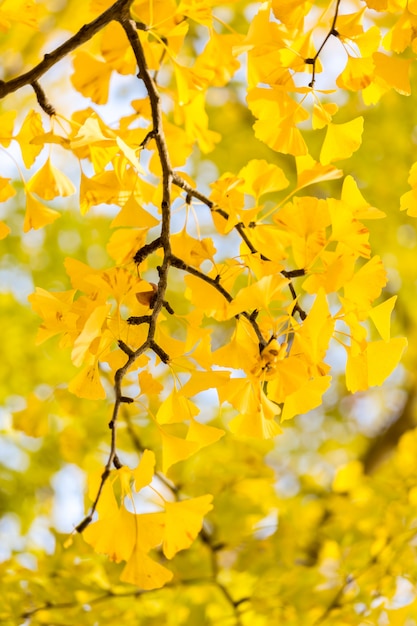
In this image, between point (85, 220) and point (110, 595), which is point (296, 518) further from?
point (85, 220)

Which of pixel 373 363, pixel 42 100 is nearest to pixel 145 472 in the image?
pixel 373 363

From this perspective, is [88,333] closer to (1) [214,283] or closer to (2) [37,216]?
(1) [214,283]

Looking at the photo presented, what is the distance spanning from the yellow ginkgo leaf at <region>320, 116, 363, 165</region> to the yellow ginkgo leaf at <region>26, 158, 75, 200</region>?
0.20 meters

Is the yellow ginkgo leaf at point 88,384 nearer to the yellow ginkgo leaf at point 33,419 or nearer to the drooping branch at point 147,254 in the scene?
the drooping branch at point 147,254

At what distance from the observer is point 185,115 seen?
0.60 meters

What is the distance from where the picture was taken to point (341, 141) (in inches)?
19.5

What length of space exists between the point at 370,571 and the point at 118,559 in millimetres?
477

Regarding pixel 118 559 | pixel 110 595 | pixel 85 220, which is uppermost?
pixel 85 220

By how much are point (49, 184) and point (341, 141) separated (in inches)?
8.8

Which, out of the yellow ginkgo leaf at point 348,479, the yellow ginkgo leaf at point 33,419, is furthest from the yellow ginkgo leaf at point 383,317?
the yellow ginkgo leaf at point 348,479

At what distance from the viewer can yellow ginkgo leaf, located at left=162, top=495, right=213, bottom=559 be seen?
0.48 meters

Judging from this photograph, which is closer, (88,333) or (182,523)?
(88,333)

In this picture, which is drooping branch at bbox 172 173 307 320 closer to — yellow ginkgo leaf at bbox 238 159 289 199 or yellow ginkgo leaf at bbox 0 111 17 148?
yellow ginkgo leaf at bbox 238 159 289 199

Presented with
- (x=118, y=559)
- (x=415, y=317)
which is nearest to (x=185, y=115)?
(x=118, y=559)
